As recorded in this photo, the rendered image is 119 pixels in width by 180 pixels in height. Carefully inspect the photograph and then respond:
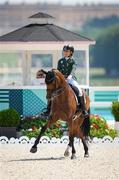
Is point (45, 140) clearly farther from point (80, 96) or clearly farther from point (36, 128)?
point (80, 96)

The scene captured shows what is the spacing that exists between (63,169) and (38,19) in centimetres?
794

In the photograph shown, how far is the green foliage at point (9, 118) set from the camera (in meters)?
19.0

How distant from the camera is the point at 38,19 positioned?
21438mm

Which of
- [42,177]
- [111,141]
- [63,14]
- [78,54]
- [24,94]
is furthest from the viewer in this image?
[63,14]

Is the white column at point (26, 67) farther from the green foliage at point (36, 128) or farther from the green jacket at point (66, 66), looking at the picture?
the green jacket at point (66, 66)

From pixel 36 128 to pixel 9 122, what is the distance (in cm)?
63

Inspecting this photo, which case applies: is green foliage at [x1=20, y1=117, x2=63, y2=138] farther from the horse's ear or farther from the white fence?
the horse's ear


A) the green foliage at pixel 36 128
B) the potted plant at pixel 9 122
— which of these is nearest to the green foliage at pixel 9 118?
the potted plant at pixel 9 122

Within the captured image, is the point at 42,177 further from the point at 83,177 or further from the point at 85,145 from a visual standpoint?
the point at 85,145

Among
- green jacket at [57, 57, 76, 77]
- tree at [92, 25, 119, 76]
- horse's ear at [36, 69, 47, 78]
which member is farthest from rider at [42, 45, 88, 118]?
tree at [92, 25, 119, 76]

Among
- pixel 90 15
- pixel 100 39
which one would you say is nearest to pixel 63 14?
pixel 90 15

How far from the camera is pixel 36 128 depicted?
1944 cm

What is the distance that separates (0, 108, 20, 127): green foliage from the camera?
18984 mm

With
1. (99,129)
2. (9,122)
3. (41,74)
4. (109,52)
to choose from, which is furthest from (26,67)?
(109,52)
